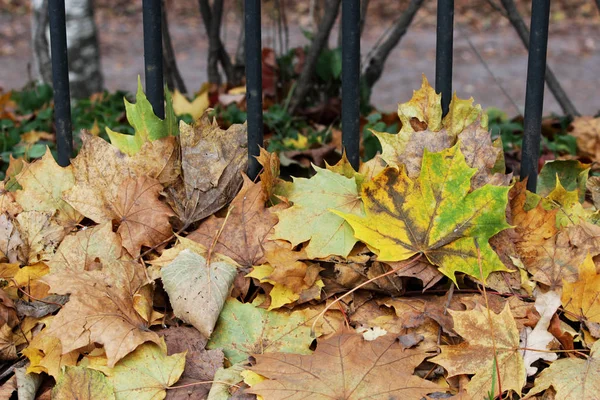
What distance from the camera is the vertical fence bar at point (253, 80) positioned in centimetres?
159

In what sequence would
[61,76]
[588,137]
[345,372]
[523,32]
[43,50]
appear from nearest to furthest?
[345,372], [61,76], [588,137], [523,32], [43,50]

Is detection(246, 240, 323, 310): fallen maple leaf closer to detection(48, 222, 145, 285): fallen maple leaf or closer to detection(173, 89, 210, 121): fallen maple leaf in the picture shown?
detection(48, 222, 145, 285): fallen maple leaf

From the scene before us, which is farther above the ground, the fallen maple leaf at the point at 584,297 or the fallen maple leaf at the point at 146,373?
the fallen maple leaf at the point at 584,297

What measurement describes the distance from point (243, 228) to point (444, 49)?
581 mm

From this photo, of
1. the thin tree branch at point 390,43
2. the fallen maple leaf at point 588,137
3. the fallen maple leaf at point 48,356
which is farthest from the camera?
the thin tree branch at point 390,43

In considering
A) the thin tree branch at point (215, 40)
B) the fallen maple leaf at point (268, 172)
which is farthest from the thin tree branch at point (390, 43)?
the fallen maple leaf at point (268, 172)

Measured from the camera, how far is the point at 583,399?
122cm

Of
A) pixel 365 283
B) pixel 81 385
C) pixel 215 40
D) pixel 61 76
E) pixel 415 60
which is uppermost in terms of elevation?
pixel 61 76

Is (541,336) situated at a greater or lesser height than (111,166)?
lesser

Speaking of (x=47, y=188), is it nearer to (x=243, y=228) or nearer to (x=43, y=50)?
(x=243, y=228)

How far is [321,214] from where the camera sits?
4.92 feet

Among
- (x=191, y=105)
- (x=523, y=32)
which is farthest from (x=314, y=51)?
(x=523, y=32)

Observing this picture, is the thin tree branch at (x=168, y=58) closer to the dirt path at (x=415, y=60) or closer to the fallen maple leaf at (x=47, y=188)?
the fallen maple leaf at (x=47, y=188)

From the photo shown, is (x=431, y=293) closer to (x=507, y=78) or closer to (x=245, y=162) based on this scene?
(x=245, y=162)
